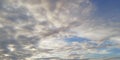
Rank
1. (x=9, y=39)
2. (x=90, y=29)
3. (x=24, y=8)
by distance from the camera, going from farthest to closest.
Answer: (x=9, y=39) < (x=90, y=29) < (x=24, y=8)

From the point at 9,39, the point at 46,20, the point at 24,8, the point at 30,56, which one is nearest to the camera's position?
the point at 24,8

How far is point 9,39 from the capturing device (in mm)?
15938

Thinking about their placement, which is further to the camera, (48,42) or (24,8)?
(48,42)

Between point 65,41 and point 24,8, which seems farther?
point 65,41

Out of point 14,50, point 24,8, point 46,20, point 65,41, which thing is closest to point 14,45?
point 14,50

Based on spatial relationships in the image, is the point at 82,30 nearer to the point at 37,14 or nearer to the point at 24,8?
the point at 37,14

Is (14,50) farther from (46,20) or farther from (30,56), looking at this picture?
(46,20)

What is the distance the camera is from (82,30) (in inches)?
594

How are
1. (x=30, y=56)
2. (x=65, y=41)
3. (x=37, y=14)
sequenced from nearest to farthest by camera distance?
(x=37, y=14) → (x=65, y=41) → (x=30, y=56)

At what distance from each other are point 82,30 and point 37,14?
14.8ft

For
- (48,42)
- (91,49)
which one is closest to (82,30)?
(48,42)

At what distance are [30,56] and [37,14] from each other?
32.7ft

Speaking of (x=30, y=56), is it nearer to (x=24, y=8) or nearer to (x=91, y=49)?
(x=91, y=49)

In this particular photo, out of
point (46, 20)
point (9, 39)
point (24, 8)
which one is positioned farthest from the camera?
point (9, 39)
